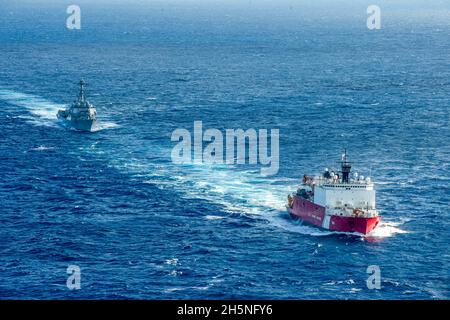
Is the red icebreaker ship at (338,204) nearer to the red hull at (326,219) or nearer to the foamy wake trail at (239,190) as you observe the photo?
the red hull at (326,219)

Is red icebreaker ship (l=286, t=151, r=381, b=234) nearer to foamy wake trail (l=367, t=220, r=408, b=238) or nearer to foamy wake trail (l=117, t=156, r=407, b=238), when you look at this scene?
foamy wake trail (l=367, t=220, r=408, b=238)

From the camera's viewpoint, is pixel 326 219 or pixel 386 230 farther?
pixel 326 219

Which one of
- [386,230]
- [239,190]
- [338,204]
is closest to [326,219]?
[338,204]

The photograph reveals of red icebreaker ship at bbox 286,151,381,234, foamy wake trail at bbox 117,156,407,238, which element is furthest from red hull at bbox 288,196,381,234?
foamy wake trail at bbox 117,156,407,238

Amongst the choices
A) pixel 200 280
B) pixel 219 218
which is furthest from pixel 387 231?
pixel 200 280

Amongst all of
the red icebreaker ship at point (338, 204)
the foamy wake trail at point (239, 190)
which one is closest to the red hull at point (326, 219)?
the red icebreaker ship at point (338, 204)

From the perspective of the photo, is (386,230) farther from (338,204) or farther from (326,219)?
(326,219)

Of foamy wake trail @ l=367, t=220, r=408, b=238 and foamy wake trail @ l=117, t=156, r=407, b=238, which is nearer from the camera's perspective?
foamy wake trail @ l=367, t=220, r=408, b=238
